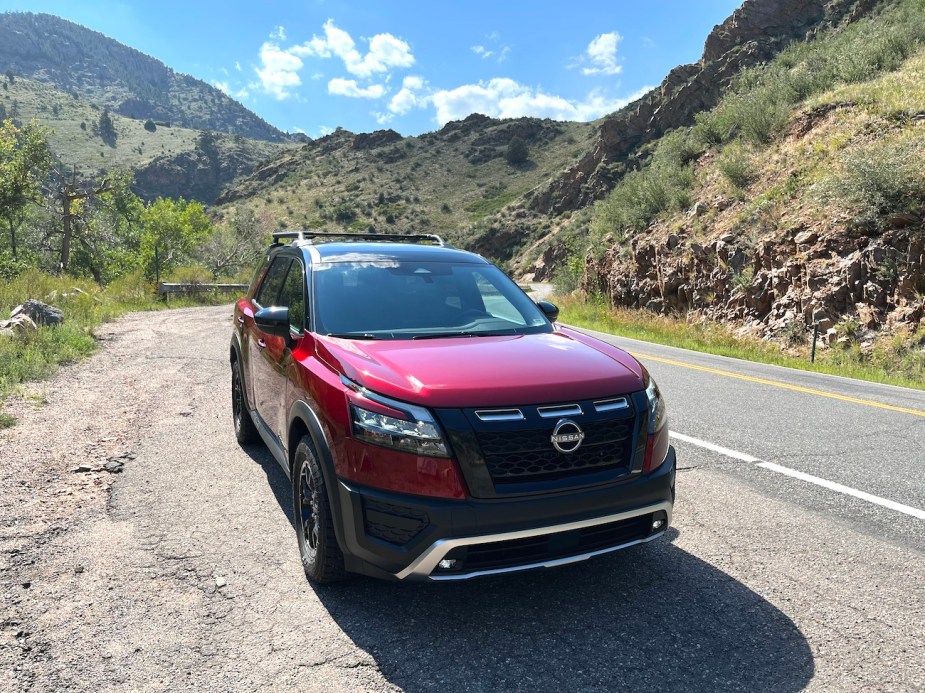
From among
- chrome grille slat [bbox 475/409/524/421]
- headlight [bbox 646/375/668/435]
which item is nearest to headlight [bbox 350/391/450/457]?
chrome grille slat [bbox 475/409/524/421]

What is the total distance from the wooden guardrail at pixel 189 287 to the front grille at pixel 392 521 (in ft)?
79.1

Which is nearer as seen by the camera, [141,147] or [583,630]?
[583,630]

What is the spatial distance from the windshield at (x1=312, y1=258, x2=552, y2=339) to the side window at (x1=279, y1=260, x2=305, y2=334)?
126mm

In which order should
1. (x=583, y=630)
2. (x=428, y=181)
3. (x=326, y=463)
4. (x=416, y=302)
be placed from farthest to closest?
1. (x=428, y=181)
2. (x=416, y=302)
3. (x=326, y=463)
4. (x=583, y=630)

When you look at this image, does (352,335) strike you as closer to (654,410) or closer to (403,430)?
(403,430)

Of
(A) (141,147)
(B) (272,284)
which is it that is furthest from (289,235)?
(A) (141,147)

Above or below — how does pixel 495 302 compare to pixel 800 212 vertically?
below

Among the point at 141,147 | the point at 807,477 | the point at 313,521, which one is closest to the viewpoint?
the point at 313,521

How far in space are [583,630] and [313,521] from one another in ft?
4.87

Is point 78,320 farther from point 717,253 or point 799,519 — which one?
point 717,253

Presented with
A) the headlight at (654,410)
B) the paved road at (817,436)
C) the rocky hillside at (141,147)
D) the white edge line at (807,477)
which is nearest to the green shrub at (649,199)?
the paved road at (817,436)

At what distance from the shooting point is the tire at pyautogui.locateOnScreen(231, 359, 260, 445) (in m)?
5.67

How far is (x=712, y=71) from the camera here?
47.6 metres

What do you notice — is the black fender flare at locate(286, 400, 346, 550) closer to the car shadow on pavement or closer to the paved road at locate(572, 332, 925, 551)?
the car shadow on pavement
